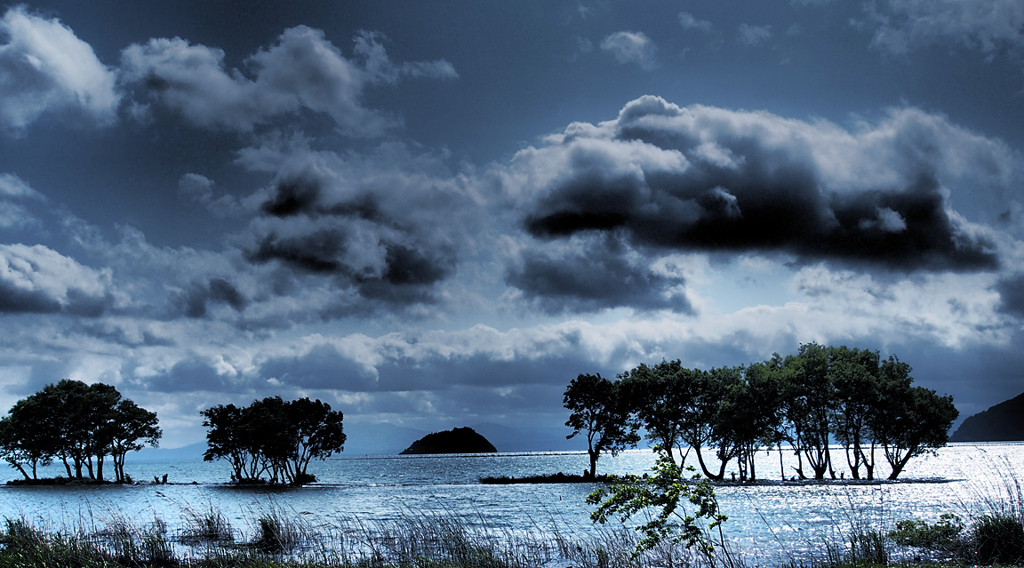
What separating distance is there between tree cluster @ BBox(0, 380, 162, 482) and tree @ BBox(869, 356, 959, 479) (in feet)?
356

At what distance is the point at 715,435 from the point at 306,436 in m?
55.8

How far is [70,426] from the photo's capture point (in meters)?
98.6

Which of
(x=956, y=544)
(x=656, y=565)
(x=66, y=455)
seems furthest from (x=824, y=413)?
(x=66, y=455)

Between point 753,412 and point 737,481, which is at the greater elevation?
point 753,412

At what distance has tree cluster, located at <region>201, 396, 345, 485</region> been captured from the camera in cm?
8331

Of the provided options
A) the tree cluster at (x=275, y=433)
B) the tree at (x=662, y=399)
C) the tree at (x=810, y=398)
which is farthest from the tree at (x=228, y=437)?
the tree at (x=810, y=398)

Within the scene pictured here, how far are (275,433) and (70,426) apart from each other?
1660 inches

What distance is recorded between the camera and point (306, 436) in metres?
87.9

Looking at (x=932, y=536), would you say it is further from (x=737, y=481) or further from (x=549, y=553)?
(x=737, y=481)

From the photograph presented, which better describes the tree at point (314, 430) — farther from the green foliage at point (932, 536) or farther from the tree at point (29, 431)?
the green foliage at point (932, 536)

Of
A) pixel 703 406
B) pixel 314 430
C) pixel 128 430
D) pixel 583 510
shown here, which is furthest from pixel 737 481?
pixel 128 430

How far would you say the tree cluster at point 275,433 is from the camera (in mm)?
83312

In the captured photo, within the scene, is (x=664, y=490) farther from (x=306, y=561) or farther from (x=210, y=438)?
(x=210, y=438)

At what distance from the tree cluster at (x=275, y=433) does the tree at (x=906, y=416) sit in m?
69.2
